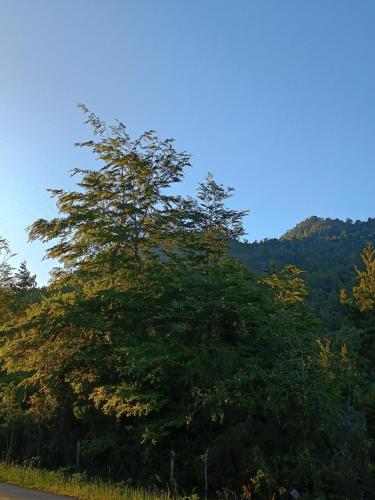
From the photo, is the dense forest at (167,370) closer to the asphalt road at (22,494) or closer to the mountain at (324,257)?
the asphalt road at (22,494)

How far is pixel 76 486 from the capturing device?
1173 cm

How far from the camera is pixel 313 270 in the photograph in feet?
370

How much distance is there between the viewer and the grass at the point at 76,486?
34.0 ft

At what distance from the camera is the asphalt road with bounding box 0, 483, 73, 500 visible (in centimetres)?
1068

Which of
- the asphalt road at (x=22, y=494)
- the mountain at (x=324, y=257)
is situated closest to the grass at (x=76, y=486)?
the asphalt road at (x=22, y=494)

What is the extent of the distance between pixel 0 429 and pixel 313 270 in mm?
98341

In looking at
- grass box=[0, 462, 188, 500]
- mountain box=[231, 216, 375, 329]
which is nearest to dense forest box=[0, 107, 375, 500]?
grass box=[0, 462, 188, 500]

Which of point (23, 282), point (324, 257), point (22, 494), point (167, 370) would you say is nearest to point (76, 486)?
point (22, 494)

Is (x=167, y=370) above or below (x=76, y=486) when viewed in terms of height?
above

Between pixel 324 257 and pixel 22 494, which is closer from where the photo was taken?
pixel 22 494

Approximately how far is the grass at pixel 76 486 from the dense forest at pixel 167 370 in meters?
1.70

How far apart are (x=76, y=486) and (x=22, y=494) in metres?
1.20

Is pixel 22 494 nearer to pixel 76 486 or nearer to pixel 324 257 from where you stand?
pixel 76 486

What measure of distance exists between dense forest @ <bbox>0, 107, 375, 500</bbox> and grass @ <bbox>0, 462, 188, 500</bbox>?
5.57ft
